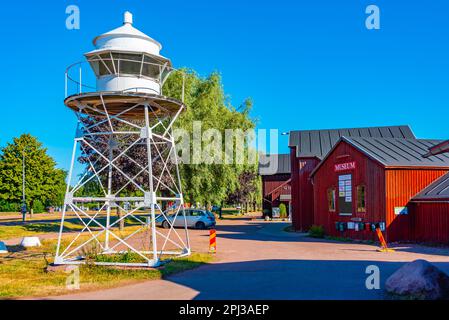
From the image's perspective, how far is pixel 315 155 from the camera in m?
33.9

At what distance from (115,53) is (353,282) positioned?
9862 mm

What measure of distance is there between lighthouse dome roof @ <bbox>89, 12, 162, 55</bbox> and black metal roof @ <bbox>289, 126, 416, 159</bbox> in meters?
20.1

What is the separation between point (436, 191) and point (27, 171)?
42125mm

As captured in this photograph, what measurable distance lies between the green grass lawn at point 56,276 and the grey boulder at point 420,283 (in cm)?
628

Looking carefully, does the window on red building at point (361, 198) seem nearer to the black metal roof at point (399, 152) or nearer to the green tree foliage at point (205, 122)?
the black metal roof at point (399, 152)

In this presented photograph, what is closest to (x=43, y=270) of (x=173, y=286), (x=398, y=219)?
(x=173, y=286)

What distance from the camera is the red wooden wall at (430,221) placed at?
21.2m

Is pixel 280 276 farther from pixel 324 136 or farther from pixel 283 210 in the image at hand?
pixel 283 210

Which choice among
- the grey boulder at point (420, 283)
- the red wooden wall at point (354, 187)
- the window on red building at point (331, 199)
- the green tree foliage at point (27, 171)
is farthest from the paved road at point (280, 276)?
the green tree foliage at point (27, 171)

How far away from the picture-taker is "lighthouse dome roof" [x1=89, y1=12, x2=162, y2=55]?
15.5 meters

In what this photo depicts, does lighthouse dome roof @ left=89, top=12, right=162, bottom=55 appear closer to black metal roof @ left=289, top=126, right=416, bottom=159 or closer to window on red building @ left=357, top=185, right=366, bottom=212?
window on red building @ left=357, top=185, right=366, bottom=212

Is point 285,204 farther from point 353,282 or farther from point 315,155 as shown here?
point 353,282

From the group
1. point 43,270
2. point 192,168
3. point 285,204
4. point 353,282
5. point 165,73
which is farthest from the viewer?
point 285,204

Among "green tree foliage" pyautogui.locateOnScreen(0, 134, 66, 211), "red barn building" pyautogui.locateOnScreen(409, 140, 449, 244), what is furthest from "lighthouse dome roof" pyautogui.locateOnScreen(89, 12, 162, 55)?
"green tree foliage" pyautogui.locateOnScreen(0, 134, 66, 211)
